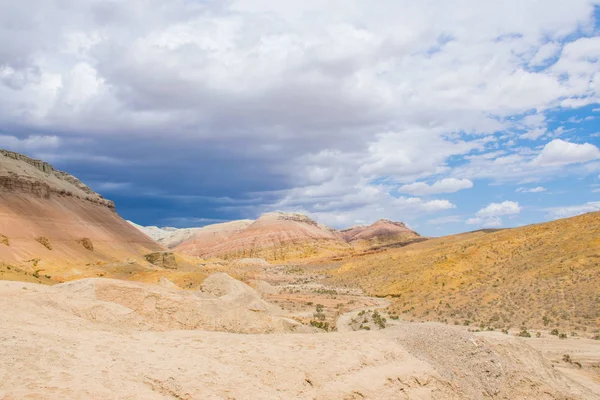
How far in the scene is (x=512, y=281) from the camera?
33.8 m

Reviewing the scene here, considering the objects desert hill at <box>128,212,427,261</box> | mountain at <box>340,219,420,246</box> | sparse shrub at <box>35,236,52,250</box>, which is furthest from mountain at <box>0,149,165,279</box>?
mountain at <box>340,219,420,246</box>

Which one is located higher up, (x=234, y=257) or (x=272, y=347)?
(x=234, y=257)

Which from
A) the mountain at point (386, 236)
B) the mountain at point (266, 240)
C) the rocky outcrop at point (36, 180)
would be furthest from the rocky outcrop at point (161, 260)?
the mountain at point (386, 236)

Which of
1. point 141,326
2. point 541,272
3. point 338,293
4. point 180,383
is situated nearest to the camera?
point 180,383

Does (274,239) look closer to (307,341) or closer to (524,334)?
(524,334)

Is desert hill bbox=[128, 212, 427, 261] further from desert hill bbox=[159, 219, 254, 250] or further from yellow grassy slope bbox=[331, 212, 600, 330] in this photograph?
yellow grassy slope bbox=[331, 212, 600, 330]

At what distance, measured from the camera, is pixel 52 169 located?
78875 millimetres

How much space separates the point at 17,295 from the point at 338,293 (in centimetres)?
3667

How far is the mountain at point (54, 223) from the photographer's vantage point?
47.3 meters

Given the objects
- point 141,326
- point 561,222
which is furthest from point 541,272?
point 141,326

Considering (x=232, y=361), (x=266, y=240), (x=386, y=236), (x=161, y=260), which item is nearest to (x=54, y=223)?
(x=161, y=260)

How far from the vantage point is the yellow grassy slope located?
25.6 metres

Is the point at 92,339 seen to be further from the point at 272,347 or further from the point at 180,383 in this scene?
the point at 272,347

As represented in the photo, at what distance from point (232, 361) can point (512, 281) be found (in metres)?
30.4
